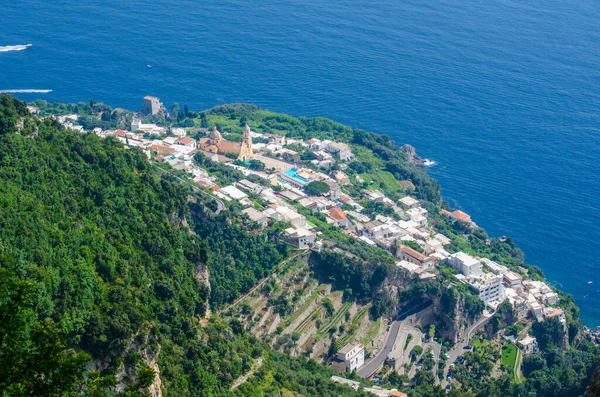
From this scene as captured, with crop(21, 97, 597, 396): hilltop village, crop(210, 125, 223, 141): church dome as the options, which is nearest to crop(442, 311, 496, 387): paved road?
crop(21, 97, 597, 396): hilltop village

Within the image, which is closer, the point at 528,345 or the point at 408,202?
the point at 528,345

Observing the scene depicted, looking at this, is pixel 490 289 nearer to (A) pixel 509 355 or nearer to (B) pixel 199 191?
(A) pixel 509 355

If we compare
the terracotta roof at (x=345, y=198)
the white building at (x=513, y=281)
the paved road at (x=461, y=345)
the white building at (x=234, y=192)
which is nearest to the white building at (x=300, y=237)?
the white building at (x=234, y=192)

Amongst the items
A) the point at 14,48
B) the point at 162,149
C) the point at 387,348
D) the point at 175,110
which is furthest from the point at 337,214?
the point at 14,48

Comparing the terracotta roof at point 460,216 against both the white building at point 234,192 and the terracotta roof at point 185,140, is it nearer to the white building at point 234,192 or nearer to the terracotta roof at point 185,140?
the white building at point 234,192

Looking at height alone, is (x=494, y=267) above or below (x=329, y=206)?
below

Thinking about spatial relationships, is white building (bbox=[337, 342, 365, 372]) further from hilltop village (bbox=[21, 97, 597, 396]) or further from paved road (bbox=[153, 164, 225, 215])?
paved road (bbox=[153, 164, 225, 215])
